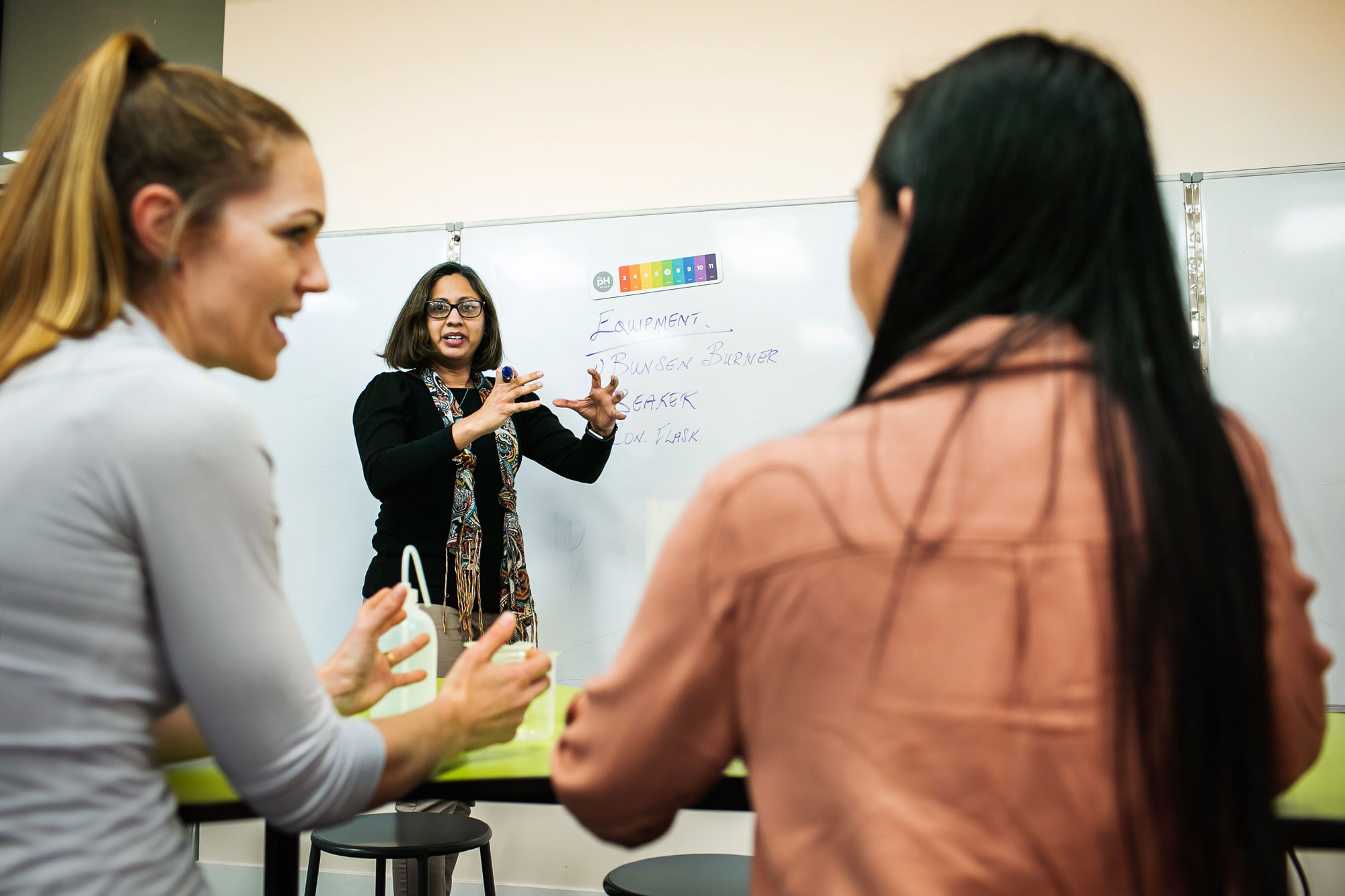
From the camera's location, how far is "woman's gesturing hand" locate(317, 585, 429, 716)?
1014mm

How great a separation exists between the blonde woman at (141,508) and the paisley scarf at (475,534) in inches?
→ 62.3

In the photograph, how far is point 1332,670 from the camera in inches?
91.8

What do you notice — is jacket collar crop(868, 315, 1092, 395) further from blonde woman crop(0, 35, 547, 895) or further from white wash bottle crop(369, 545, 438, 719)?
white wash bottle crop(369, 545, 438, 719)

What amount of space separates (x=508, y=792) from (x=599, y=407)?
1.72 meters

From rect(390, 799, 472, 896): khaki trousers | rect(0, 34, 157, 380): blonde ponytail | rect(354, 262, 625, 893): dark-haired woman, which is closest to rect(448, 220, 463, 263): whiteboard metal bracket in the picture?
rect(354, 262, 625, 893): dark-haired woman

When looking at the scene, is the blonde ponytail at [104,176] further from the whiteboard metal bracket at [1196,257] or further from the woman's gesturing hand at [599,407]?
the whiteboard metal bracket at [1196,257]

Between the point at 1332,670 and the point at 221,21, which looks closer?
the point at 1332,670

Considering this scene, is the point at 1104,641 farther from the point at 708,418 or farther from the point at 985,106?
the point at 708,418

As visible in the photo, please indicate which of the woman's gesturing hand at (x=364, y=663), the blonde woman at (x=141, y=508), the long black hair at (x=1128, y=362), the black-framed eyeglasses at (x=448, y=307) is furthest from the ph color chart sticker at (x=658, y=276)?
the long black hair at (x=1128, y=362)

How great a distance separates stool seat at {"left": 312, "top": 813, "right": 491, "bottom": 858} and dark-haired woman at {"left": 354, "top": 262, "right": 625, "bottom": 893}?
384 millimetres

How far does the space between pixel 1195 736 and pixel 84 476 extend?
0.68m

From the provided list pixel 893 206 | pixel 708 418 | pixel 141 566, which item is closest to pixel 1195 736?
pixel 893 206

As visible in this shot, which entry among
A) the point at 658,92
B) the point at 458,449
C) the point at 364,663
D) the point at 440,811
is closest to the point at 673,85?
the point at 658,92

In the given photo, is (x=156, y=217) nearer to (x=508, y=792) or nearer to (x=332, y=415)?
(x=508, y=792)
